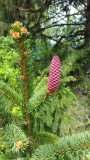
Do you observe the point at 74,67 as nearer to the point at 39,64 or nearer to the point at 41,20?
the point at 39,64

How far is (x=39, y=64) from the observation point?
7.85 m

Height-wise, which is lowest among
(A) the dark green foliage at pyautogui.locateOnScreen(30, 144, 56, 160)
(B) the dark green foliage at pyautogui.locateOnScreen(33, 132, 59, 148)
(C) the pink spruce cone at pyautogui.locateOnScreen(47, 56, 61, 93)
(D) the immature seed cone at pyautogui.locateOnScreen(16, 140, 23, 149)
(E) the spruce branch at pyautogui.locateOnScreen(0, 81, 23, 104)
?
(B) the dark green foliage at pyautogui.locateOnScreen(33, 132, 59, 148)

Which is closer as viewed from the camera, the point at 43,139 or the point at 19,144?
the point at 19,144

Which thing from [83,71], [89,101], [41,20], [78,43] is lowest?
[89,101]

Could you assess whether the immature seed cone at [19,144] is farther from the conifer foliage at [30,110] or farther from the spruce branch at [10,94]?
the spruce branch at [10,94]

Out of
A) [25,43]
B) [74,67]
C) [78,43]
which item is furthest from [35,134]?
[78,43]

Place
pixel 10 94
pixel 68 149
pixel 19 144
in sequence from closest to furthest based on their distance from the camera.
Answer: pixel 19 144 → pixel 68 149 → pixel 10 94

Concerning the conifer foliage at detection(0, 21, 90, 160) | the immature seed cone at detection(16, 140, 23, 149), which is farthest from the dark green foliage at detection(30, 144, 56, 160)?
the immature seed cone at detection(16, 140, 23, 149)

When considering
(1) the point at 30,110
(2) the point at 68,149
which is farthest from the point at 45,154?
(1) the point at 30,110

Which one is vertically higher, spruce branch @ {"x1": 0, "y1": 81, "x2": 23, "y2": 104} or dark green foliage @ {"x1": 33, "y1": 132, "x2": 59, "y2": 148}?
spruce branch @ {"x1": 0, "y1": 81, "x2": 23, "y2": 104}

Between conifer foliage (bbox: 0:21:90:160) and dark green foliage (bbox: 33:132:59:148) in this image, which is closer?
conifer foliage (bbox: 0:21:90:160)

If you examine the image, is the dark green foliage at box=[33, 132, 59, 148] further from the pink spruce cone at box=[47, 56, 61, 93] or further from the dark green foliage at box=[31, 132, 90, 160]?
the pink spruce cone at box=[47, 56, 61, 93]

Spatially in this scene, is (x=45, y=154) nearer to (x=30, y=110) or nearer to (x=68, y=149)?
(x=68, y=149)

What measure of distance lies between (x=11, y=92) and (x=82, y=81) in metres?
6.50
